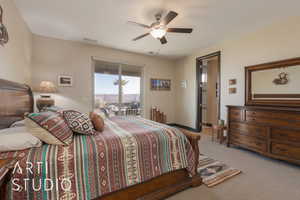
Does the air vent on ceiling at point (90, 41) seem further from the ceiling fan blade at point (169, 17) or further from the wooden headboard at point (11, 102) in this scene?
the ceiling fan blade at point (169, 17)

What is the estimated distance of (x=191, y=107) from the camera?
4.70m

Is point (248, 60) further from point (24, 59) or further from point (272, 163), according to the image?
point (24, 59)

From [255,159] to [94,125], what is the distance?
9.53ft

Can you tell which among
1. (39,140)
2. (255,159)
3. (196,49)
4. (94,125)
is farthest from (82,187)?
(196,49)

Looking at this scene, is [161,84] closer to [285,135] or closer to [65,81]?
[65,81]

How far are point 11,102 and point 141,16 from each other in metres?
2.48

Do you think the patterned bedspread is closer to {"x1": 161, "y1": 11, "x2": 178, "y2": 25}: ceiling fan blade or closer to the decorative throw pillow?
the decorative throw pillow

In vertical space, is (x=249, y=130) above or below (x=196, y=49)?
below

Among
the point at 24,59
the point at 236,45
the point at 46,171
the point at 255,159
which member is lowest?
the point at 255,159

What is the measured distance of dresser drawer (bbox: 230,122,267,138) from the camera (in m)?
2.52

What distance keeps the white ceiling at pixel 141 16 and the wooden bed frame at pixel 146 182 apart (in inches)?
58.0

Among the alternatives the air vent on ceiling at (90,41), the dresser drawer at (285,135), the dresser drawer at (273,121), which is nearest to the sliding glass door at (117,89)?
the air vent on ceiling at (90,41)

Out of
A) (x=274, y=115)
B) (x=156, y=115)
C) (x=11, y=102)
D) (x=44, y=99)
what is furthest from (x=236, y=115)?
(x=44, y=99)

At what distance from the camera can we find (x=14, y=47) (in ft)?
7.32
